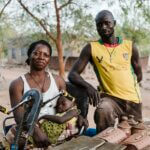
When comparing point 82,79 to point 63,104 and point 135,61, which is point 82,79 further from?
point 135,61

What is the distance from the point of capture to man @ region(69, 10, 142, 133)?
309 centimetres

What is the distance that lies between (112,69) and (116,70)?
1.4 inches

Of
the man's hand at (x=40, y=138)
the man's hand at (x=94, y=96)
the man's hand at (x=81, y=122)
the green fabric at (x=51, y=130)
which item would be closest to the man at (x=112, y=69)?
the man's hand at (x=94, y=96)

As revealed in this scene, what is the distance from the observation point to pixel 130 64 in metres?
3.24

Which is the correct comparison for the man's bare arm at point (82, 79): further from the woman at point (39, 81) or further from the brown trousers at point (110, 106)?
the woman at point (39, 81)

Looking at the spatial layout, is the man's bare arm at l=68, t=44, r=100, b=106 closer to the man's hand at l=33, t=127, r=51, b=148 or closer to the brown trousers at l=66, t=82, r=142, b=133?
the brown trousers at l=66, t=82, r=142, b=133

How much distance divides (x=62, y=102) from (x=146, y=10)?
39.1 feet

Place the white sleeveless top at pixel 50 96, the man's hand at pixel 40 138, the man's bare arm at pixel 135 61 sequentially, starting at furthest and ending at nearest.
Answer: the man's bare arm at pixel 135 61
the white sleeveless top at pixel 50 96
the man's hand at pixel 40 138

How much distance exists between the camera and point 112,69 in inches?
122

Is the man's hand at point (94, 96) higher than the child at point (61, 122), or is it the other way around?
the man's hand at point (94, 96)

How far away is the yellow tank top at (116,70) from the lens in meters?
3.10

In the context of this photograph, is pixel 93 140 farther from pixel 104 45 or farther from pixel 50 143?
pixel 104 45

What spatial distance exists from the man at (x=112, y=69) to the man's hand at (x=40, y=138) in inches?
27.4

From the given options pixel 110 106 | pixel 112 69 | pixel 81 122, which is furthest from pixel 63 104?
pixel 112 69
